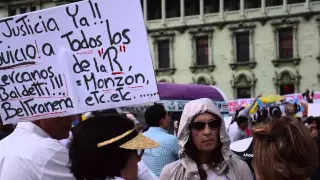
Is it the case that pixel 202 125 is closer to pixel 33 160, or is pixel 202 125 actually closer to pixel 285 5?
pixel 33 160

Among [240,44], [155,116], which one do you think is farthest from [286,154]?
[240,44]


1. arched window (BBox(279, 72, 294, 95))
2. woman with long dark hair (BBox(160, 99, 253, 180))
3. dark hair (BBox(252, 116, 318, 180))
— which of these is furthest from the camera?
arched window (BBox(279, 72, 294, 95))

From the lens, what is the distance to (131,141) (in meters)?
2.37

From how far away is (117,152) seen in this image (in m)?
2.30

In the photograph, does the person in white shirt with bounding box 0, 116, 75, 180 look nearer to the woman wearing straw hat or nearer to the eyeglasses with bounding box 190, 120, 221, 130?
the woman wearing straw hat

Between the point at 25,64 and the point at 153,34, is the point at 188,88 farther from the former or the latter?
the point at 153,34

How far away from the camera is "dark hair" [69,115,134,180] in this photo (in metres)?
2.25

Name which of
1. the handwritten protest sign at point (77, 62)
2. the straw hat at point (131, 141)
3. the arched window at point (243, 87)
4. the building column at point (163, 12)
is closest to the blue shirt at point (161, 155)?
the handwritten protest sign at point (77, 62)

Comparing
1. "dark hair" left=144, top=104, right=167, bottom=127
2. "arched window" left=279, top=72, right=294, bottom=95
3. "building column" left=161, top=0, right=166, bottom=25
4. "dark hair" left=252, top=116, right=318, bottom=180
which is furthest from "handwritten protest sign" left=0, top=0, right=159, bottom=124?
"building column" left=161, top=0, right=166, bottom=25

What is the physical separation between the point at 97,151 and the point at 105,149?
4cm

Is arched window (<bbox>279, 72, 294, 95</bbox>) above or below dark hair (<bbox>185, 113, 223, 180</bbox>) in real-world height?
below

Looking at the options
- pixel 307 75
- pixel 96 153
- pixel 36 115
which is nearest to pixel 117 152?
pixel 96 153

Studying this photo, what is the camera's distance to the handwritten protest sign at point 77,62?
305 cm

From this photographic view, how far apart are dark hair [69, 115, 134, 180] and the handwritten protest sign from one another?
2.11 feet
